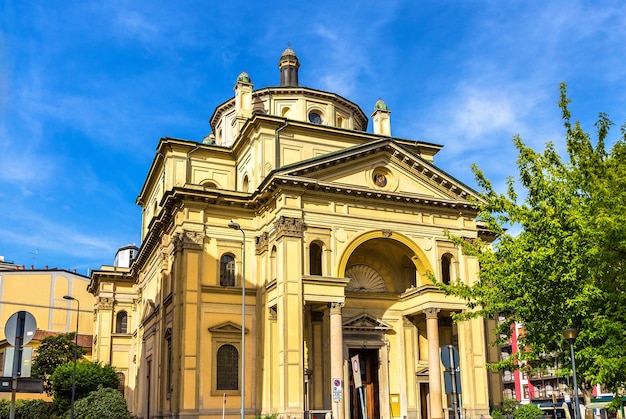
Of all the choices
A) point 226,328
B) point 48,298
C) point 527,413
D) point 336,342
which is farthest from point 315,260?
point 48,298

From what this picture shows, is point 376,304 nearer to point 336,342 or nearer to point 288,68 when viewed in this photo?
point 336,342

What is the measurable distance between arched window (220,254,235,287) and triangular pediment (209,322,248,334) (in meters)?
2.01

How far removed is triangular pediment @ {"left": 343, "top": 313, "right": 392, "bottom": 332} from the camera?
33625 millimetres

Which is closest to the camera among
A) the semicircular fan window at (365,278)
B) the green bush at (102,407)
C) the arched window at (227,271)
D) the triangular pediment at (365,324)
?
the arched window at (227,271)

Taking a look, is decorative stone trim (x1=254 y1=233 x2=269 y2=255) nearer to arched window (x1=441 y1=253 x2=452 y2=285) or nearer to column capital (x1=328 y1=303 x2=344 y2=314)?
column capital (x1=328 y1=303 x2=344 y2=314)

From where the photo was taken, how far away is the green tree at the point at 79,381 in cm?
4047

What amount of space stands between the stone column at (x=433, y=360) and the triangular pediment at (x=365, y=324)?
261cm

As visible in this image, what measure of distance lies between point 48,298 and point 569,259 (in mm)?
60668

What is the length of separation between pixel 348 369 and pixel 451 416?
5546 mm

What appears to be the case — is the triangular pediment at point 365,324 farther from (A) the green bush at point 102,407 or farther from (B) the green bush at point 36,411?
(B) the green bush at point 36,411

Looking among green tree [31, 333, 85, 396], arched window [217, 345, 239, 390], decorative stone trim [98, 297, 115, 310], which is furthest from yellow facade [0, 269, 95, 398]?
arched window [217, 345, 239, 390]

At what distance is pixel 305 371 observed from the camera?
31.5 m

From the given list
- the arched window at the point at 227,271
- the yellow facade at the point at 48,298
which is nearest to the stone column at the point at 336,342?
the arched window at the point at 227,271

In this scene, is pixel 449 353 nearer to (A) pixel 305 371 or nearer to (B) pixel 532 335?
(B) pixel 532 335
